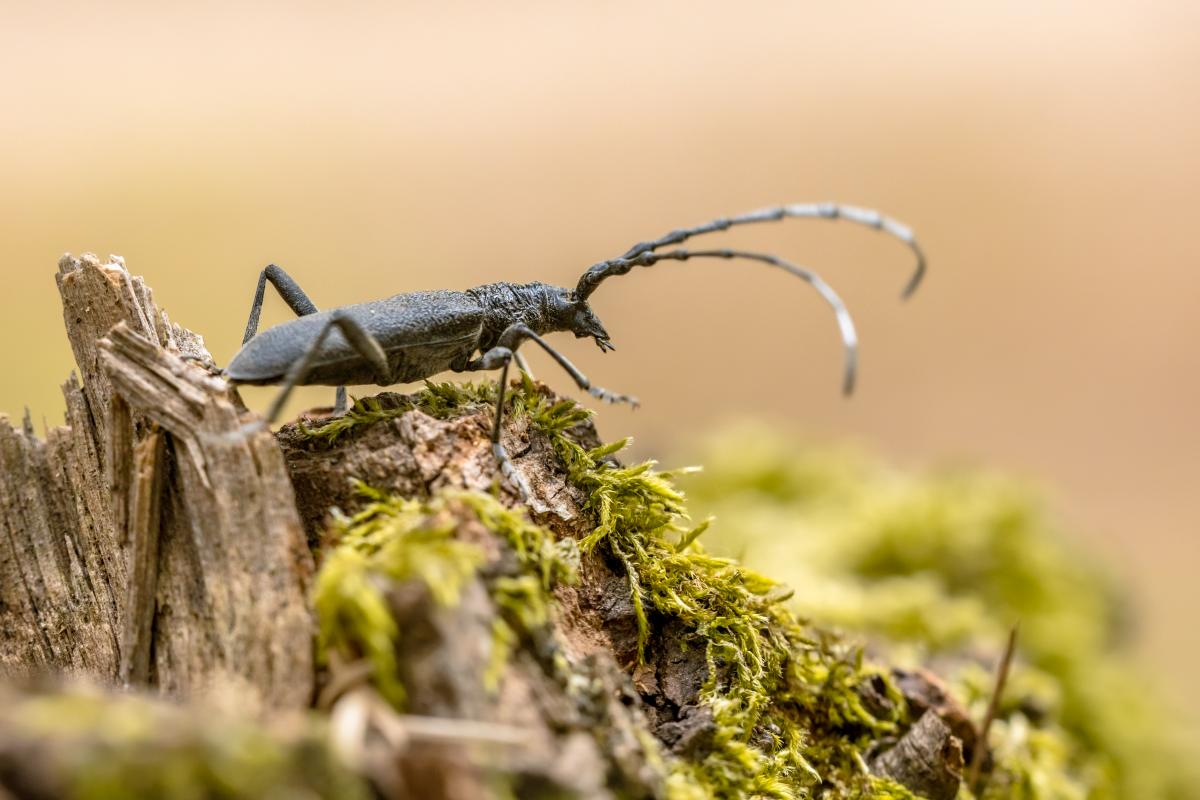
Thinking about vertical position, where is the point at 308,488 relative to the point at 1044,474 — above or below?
above

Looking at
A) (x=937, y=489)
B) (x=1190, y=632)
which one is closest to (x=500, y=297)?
(x=937, y=489)

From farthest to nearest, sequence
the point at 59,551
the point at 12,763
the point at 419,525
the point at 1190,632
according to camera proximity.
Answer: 1. the point at 1190,632
2. the point at 59,551
3. the point at 419,525
4. the point at 12,763

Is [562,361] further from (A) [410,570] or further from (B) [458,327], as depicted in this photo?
(A) [410,570]

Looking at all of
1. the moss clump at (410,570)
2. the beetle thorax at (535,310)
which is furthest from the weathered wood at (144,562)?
the beetle thorax at (535,310)

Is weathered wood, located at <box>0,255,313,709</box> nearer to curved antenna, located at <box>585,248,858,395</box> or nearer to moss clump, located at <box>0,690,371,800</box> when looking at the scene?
moss clump, located at <box>0,690,371,800</box>

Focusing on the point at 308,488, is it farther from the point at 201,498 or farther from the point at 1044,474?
the point at 1044,474

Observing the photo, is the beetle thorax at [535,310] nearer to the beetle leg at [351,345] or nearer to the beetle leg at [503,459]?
the beetle leg at [351,345]

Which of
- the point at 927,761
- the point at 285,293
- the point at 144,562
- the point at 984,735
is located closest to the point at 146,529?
the point at 144,562

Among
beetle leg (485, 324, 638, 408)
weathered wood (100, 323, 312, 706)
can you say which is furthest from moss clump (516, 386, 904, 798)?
weathered wood (100, 323, 312, 706)
